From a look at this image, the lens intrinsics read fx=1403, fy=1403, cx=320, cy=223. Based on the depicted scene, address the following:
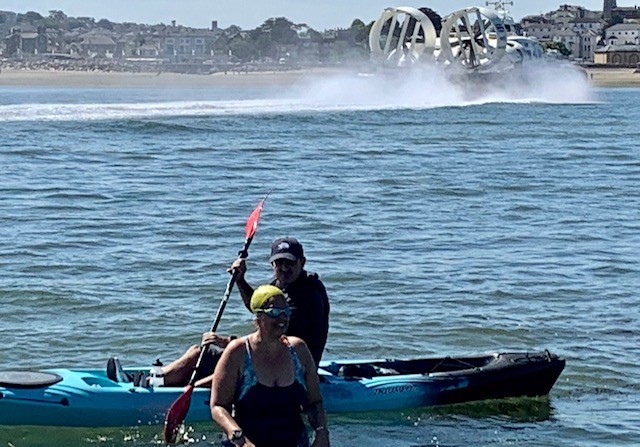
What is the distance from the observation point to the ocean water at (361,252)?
1200 centimetres

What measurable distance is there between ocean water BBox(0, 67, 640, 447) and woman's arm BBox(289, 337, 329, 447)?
140 inches

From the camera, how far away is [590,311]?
51.4 ft

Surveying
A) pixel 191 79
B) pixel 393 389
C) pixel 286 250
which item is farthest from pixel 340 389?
pixel 191 79

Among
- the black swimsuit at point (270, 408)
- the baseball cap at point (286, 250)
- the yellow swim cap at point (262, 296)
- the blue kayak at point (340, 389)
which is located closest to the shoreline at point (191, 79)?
the blue kayak at point (340, 389)

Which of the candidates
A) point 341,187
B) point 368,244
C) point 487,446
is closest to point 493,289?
point 368,244

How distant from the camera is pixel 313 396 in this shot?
693 cm

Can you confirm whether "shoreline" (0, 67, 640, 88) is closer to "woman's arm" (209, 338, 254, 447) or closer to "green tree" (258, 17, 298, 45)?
"green tree" (258, 17, 298, 45)

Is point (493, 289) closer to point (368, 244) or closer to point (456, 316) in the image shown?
point (456, 316)

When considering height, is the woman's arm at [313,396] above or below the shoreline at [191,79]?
above

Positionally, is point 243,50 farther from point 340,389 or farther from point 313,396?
point 313,396

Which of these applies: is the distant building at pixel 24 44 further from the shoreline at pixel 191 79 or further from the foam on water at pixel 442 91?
the foam on water at pixel 442 91

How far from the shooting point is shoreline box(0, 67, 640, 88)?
11762cm

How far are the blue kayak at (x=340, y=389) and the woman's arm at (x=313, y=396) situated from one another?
3.02 metres

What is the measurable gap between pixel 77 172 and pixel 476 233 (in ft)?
41.8
